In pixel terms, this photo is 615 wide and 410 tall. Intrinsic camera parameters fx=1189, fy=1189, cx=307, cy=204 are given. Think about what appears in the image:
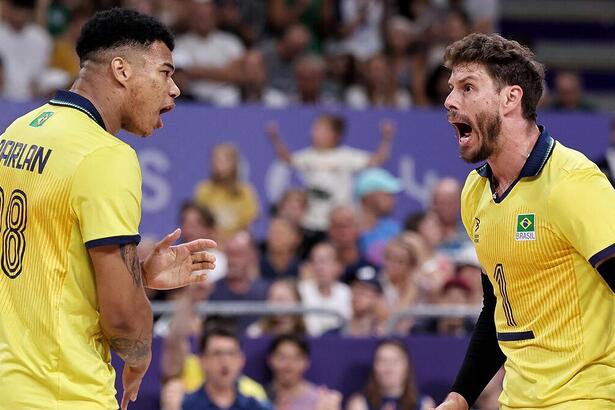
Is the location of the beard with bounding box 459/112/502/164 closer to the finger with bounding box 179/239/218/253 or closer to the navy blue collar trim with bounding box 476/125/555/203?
the navy blue collar trim with bounding box 476/125/555/203

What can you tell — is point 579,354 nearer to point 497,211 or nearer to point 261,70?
point 497,211

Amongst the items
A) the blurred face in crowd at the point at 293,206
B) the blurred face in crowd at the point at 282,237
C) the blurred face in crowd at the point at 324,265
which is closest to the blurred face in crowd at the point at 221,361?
the blurred face in crowd at the point at 324,265

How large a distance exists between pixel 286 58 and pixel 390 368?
18.6ft

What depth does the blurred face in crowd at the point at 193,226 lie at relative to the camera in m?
9.87

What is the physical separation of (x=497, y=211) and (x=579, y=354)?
2.07 ft

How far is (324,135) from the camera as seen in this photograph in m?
11.5

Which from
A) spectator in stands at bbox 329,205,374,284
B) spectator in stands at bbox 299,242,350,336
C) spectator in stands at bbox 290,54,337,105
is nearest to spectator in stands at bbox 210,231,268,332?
spectator in stands at bbox 299,242,350,336

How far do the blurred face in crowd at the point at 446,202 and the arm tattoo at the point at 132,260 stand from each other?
729 cm

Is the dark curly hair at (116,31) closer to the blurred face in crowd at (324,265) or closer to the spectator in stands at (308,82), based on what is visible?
the blurred face in crowd at (324,265)

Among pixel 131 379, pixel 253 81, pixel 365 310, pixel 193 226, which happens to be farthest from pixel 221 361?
pixel 253 81

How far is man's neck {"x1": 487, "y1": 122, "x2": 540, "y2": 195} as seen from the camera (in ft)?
14.7

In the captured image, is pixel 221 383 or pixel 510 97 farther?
pixel 221 383

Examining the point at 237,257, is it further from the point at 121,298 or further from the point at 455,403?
the point at 121,298

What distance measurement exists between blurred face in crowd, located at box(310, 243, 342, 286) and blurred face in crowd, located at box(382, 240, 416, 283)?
1.42ft
